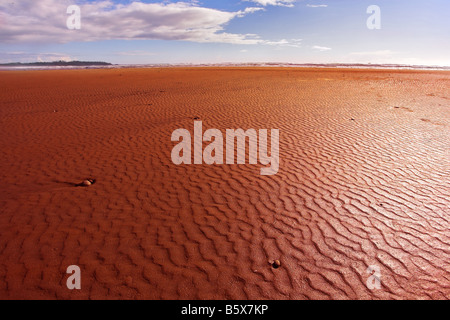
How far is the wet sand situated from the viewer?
3369mm

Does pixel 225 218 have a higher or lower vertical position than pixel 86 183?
lower

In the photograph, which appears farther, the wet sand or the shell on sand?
the shell on sand

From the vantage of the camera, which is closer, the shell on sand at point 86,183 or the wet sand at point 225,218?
the wet sand at point 225,218

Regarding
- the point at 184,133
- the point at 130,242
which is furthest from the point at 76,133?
the point at 130,242

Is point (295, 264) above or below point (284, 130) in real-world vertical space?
below

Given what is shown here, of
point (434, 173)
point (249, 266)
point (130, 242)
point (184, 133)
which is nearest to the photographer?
point (249, 266)

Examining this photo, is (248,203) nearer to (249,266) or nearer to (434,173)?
(249,266)

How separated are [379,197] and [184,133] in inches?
279

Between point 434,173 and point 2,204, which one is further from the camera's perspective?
point 434,173

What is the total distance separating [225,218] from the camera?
470 centimetres

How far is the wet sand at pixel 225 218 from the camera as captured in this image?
337 centimetres

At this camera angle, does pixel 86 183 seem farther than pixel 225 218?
Yes
